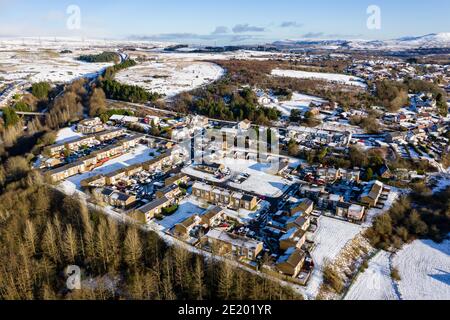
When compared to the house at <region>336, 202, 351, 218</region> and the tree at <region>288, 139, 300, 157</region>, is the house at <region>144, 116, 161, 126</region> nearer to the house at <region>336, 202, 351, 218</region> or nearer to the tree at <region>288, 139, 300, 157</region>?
the tree at <region>288, 139, 300, 157</region>

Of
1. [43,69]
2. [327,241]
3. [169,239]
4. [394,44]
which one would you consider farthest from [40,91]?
[394,44]

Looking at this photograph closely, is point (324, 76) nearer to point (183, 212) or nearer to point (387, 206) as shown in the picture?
point (387, 206)

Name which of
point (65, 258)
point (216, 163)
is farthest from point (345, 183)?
point (65, 258)

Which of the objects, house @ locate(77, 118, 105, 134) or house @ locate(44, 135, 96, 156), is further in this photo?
house @ locate(77, 118, 105, 134)

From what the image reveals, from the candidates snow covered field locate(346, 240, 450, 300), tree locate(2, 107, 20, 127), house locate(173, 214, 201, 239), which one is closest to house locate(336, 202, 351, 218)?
snow covered field locate(346, 240, 450, 300)

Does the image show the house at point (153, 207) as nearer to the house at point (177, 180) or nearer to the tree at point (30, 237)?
the house at point (177, 180)

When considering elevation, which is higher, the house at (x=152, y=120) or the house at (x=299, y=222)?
the house at (x=152, y=120)

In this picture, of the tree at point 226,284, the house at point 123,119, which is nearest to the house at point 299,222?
the tree at point 226,284
